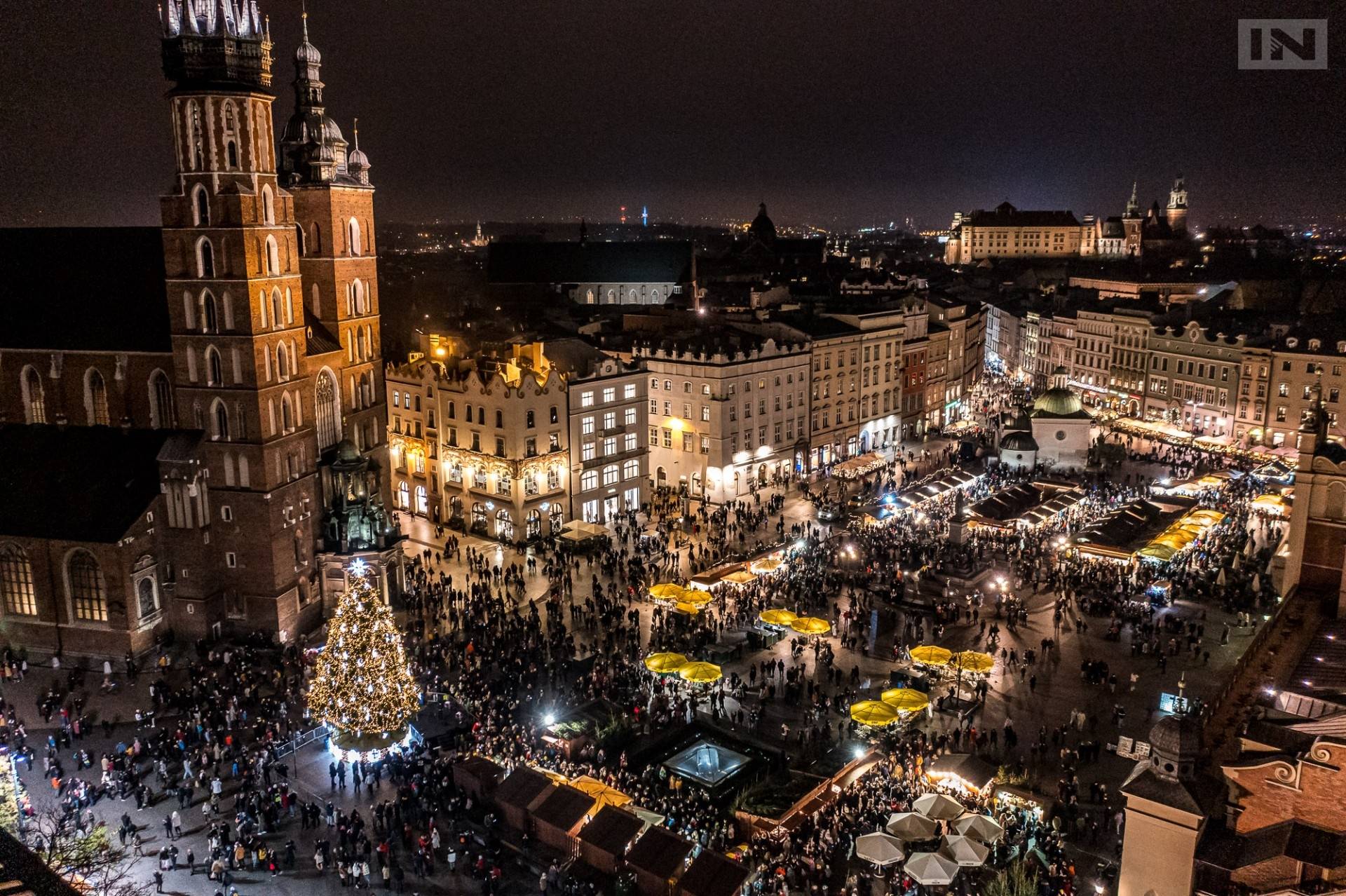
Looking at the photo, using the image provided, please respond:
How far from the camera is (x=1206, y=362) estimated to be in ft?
266

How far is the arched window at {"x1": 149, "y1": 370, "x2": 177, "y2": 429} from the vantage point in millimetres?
42469

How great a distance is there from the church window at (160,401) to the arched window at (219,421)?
3.86 m

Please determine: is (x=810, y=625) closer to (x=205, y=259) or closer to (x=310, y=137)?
(x=205, y=259)

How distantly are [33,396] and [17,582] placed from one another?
9663 millimetres

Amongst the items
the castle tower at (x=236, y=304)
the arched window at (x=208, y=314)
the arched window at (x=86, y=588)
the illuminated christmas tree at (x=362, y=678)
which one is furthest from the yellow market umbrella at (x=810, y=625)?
the arched window at (x=86, y=588)

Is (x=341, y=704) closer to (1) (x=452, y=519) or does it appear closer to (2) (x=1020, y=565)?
(1) (x=452, y=519)

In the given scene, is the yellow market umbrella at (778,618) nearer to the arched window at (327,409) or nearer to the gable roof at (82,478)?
the arched window at (327,409)

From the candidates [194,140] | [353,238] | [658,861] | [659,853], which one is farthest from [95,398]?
[658,861]

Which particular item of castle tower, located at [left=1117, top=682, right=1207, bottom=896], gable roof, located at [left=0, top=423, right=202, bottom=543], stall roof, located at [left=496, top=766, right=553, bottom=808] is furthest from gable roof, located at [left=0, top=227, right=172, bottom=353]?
castle tower, located at [left=1117, top=682, right=1207, bottom=896]

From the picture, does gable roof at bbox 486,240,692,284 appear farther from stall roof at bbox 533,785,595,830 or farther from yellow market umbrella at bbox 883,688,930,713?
stall roof at bbox 533,785,595,830

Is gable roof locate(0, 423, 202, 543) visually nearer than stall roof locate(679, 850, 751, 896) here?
No

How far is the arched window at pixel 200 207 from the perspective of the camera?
38.8m

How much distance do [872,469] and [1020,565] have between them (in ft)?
73.0

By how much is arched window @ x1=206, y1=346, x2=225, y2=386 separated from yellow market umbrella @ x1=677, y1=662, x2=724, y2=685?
2276cm
